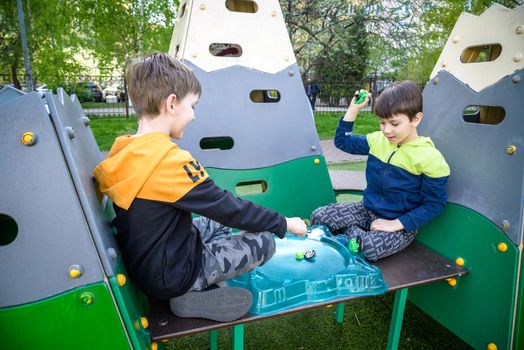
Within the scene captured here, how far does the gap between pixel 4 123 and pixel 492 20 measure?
194 cm

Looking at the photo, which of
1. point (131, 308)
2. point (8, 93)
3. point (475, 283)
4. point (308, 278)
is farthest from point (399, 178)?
point (8, 93)

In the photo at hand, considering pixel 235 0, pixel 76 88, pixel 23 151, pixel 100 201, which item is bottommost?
pixel 76 88

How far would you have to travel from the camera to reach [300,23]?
39.7ft

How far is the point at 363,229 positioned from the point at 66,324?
1440mm

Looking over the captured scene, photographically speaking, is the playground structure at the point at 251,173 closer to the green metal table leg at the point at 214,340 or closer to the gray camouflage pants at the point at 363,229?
the gray camouflage pants at the point at 363,229

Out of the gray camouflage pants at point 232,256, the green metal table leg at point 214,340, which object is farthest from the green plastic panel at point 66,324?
the green metal table leg at point 214,340

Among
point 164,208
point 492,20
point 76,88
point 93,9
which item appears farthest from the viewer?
point 76,88

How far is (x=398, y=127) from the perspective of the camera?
1.81 metres

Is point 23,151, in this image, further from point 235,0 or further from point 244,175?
point 235,0

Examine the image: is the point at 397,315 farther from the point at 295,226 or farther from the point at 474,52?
the point at 474,52

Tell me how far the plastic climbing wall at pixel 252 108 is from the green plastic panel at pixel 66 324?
3.96ft

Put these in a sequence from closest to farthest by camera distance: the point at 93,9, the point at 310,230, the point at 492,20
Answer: the point at 492,20
the point at 310,230
the point at 93,9

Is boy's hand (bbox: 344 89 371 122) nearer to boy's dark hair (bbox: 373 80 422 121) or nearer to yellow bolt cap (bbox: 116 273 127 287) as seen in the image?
boy's dark hair (bbox: 373 80 422 121)

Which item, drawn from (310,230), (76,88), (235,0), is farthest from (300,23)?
(310,230)
